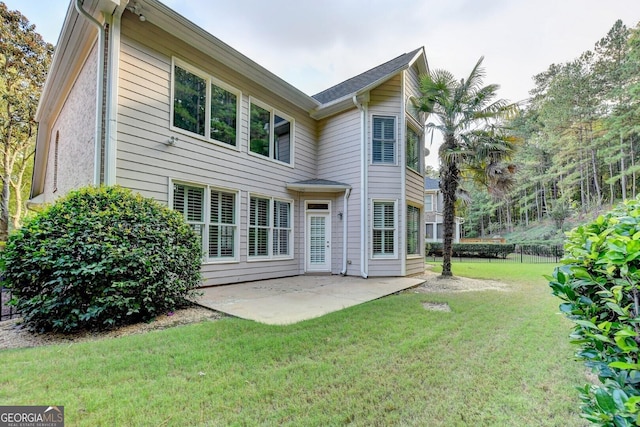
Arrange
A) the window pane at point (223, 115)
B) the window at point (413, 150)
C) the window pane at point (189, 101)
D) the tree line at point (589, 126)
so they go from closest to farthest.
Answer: the window pane at point (189, 101) < the window pane at point (223, 115) < the window at point (413, 150) < the tree line at point (589, 126)

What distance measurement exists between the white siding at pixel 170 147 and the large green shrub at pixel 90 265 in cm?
138

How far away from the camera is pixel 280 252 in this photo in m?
8.74

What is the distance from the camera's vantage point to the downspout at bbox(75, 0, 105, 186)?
5277 mm

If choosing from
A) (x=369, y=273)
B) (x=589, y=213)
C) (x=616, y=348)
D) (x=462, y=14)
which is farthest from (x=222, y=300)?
(x=589, y=213)

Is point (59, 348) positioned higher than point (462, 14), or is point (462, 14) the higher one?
point (462, 14)

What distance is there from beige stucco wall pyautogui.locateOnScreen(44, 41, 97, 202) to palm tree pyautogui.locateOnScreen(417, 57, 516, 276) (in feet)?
28.6

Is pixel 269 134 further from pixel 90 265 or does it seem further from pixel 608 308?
pixel 608 308

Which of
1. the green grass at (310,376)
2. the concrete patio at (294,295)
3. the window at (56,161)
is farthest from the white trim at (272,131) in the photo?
the window at (56,161)

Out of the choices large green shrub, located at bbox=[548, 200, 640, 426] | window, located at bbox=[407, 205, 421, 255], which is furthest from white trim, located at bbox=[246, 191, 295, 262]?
large green shrub, located at bbox=[548, 200, 640, 426]

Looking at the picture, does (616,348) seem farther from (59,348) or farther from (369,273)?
(369,273)

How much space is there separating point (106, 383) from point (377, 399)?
2.27m

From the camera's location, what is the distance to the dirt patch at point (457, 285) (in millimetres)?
7268

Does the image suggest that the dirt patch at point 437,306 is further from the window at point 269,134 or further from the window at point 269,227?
the window at point 269,134

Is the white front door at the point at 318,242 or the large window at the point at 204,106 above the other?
the large window at the point at 204,106
